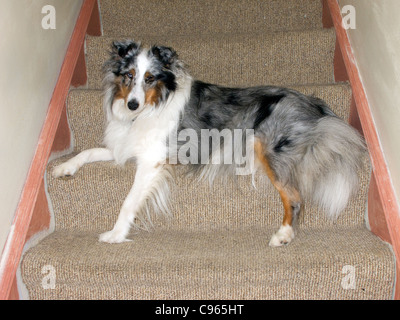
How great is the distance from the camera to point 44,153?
83.0 inches

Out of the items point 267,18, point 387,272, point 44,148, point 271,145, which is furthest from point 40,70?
point 387,272

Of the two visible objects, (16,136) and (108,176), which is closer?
(16,136)

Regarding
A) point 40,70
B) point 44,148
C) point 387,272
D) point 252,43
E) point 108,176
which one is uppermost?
point 252,43

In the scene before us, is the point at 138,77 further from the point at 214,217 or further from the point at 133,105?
the point at 214,217

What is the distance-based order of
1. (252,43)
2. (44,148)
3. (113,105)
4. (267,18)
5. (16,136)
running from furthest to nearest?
(267,18), (252,43), (113,105), (44,148), (16,136)

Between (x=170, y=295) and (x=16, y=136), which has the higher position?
(x=16, y=136)

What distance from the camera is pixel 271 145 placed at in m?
2.12

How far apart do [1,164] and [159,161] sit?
2.60ft

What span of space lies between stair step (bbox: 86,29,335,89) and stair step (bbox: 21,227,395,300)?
118cm

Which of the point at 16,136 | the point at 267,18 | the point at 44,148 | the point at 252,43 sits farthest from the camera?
the point at 267,18

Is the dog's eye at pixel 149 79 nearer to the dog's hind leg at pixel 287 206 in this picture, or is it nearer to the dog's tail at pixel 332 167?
the dog's hind leg at pixel 287 206

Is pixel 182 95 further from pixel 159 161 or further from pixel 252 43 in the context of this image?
pixel 252 43

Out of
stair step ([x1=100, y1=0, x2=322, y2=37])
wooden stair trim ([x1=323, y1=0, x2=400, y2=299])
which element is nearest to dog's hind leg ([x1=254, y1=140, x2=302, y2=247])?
wooden stair trim ([x1=323, y1=0, x2=400, y2=299])

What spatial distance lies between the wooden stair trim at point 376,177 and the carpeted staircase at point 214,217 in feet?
0.18
